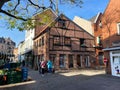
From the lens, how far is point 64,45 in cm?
2472

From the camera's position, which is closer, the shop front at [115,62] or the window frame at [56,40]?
the shop front at [115,62]

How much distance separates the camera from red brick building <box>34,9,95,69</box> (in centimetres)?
2358

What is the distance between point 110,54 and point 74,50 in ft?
28.5

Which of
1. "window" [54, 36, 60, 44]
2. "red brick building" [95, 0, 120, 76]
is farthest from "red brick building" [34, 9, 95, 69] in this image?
"red brick building" [95, 0, 120, 76]

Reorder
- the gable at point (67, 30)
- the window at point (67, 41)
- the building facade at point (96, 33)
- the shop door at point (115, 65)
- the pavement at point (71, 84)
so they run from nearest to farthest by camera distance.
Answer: the pavement at point (71, 84)
the shop door at point (115, 65)
the gable at point (67, 30)
the window at point (67, 41)
the building facade at point (96, 33)

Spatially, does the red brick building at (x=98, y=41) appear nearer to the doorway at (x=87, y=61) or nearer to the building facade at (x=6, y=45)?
the doorway at (x=87, y=61)

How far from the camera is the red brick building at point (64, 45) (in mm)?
23578

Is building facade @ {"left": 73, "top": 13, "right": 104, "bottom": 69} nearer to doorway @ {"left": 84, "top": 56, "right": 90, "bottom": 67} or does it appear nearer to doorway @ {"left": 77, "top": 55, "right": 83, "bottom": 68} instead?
doorway @ {"left": 84, "top": 56, "right": 90, "bottom": 67}

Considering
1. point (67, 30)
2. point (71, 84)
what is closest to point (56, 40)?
point (67, 30)

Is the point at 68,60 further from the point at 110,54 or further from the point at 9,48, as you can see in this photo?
the point at 9,48

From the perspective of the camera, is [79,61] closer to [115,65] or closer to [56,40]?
[56,40]

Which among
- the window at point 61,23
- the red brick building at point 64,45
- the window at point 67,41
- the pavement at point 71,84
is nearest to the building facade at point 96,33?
the red brick building at point 64,45

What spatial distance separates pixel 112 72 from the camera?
1705 centimetres

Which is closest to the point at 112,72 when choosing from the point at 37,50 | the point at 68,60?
the point at 68,60
